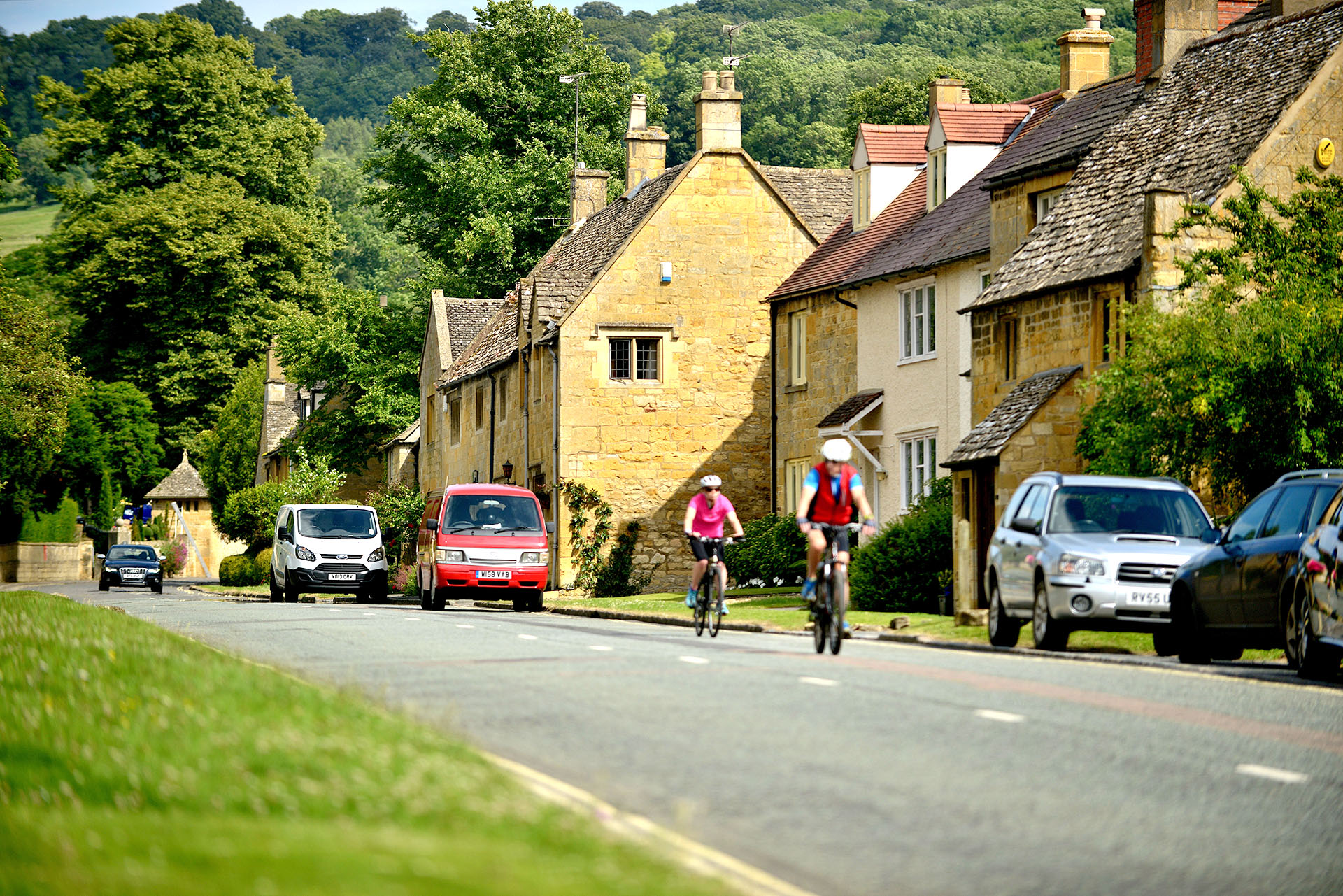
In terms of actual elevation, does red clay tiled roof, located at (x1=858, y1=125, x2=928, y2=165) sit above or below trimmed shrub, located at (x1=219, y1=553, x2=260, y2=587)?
above

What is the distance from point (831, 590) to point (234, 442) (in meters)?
62.5

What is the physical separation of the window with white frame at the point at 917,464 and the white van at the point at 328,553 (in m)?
11.4

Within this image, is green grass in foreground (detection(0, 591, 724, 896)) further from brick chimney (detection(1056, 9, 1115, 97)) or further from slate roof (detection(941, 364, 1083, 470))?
brick chimney (detection(1056, 9, 1115, 97))

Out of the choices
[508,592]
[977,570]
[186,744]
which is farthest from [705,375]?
[186,744]

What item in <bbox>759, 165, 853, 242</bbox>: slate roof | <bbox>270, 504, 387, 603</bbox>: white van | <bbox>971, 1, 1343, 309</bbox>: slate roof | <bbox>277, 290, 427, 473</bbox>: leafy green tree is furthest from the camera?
<bbox>277, 290, 427, 473</bbox>: leafy green tree

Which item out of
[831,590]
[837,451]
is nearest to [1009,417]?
[831,590]

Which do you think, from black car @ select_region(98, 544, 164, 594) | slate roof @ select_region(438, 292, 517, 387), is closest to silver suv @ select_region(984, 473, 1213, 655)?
slate roof @ select_region(438, 292, 517, 387)

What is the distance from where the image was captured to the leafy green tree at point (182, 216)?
7106 centimetres

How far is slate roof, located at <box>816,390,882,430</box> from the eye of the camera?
1410 inches

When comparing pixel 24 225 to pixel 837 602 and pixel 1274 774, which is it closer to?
pixel 837 602

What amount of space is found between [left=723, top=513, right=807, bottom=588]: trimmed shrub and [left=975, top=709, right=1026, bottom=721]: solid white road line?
79.9 feet

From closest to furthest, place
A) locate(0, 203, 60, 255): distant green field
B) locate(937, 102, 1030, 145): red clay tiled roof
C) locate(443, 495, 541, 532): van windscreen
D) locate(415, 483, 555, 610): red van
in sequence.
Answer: locate(415, 483, 555, 610): red van
locate(443, 495, 541, 532): van windscreen
locate(937, 102, 1030, 145): red clay tiled roof
locate(0, 203, 60, 255): distant green field

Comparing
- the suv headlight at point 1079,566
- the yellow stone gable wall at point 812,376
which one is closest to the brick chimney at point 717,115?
the yellow stone gable wall at point 812,376

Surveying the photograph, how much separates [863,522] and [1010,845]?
9253 mm
